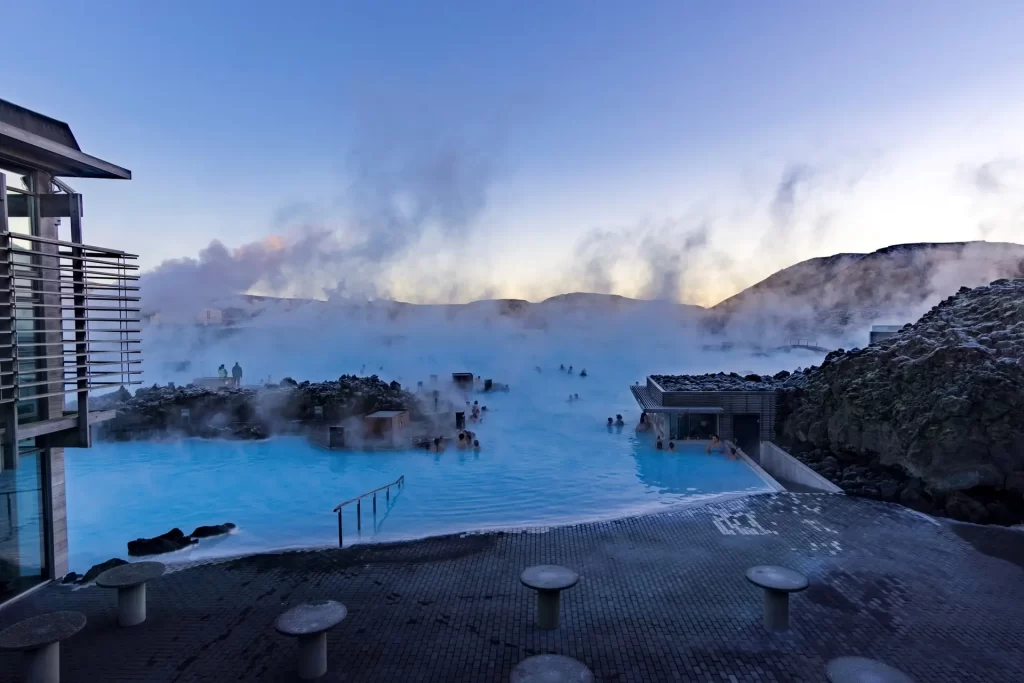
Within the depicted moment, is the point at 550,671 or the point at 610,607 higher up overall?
the point at 550,671

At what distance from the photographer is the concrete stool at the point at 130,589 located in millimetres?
6344

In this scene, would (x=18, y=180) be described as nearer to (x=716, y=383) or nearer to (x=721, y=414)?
(x=721, y=414)

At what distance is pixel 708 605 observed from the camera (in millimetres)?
6832

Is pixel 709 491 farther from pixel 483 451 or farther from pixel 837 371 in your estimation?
pixel 483 451

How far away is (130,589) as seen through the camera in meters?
6.44

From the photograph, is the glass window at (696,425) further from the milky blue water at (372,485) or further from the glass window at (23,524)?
the glass window at (23,524)

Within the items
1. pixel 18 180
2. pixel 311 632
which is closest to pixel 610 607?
pixel 311 632

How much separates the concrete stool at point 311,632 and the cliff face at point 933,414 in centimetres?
1031

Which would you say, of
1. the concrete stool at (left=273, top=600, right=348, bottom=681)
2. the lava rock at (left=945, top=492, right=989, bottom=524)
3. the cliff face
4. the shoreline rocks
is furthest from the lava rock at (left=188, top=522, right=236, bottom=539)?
the lava rock at (left=945, top=492, right=989, bottom=524)

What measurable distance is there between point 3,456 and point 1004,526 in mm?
13852

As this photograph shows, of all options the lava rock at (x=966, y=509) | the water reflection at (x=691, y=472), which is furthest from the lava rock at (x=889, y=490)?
the water reflection at (x=691, y=472)

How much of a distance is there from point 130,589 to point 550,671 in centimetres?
485

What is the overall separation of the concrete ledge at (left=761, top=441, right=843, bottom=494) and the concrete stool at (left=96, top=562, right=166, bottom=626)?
11.6 meters

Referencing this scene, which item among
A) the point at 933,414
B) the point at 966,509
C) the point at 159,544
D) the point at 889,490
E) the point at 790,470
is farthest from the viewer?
the point at 790,470
